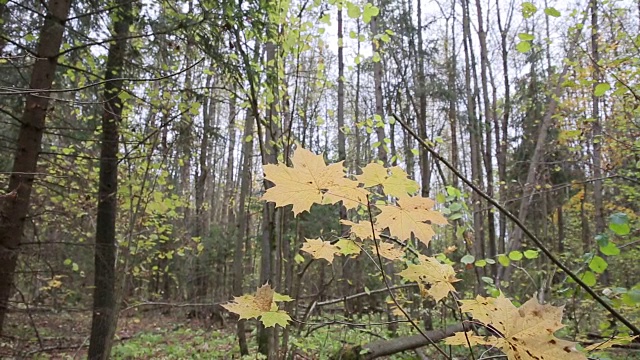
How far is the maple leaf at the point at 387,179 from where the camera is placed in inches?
41.3

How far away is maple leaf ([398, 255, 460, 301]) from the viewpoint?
119cm

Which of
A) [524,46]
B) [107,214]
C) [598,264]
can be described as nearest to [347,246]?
[598,264]

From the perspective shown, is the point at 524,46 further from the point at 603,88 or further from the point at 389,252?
the point at 389,252

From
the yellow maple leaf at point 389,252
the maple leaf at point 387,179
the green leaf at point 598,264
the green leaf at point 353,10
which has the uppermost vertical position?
the green leaf at point 353,10

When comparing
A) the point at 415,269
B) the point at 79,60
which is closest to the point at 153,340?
the point at 79,60

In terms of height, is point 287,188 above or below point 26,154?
below

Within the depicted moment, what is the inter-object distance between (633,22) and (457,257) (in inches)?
267

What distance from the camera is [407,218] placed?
1115mm

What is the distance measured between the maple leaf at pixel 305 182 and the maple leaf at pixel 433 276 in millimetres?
321

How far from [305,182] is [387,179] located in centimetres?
23

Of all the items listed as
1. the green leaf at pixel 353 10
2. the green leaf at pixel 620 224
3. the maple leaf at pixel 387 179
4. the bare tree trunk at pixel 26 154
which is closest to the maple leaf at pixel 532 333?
the maple leaf at pixel 387 179

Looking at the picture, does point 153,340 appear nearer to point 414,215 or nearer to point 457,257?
point 457,257

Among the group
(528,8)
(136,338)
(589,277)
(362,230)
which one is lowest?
(136,338)

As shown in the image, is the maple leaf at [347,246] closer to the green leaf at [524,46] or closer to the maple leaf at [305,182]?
the maple leaf at [305,182]
